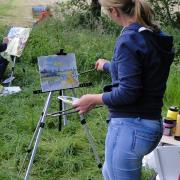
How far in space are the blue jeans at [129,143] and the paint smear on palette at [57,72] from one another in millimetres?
1331

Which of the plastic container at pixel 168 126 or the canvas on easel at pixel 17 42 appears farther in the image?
the canvas on easel at pixel 17 42

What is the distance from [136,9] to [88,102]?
21.1 inches

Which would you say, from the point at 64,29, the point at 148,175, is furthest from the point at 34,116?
the point at 64,29

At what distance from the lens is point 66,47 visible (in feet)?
26.2

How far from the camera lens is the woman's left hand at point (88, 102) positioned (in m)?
2.29

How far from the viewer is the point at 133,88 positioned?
2.15 meters

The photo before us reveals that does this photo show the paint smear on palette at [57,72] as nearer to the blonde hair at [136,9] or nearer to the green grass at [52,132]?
the green grass at [52,132]

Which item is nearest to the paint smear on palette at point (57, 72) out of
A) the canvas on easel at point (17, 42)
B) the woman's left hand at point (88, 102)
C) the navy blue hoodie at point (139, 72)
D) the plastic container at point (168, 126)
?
the plastic container at point (168, 126)

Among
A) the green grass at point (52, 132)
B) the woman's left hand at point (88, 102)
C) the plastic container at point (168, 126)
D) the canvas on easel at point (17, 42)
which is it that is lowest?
the green grass at point (52, 132)

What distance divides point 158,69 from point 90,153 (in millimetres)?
2285

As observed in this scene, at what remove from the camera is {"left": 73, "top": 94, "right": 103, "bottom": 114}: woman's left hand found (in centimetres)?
229

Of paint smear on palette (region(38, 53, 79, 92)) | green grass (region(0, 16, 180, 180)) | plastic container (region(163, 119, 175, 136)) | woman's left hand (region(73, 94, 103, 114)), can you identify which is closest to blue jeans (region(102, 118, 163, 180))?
woman's left hand (region(73, 94, 103, 114))

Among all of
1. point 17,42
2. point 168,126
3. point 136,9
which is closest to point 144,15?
point 136,9

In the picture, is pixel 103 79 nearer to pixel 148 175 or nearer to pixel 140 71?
pixel 148 175
